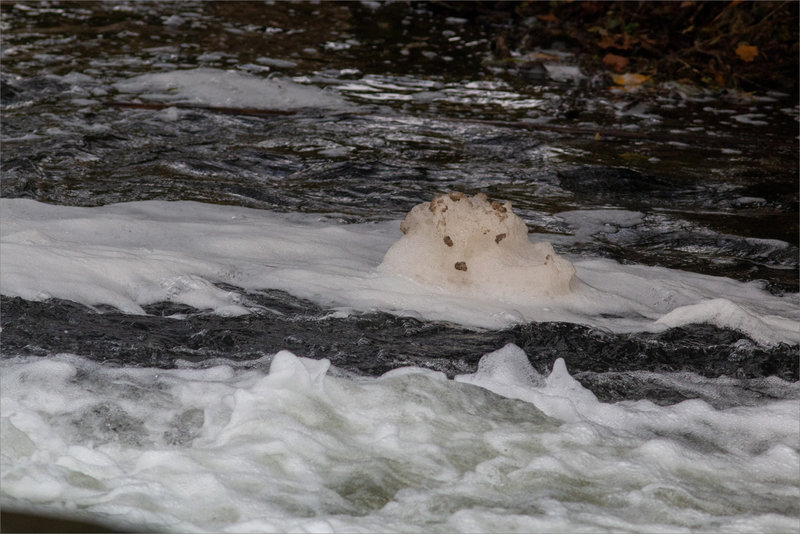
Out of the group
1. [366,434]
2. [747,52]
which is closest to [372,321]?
[366,434]

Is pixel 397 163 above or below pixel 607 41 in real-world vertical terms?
below

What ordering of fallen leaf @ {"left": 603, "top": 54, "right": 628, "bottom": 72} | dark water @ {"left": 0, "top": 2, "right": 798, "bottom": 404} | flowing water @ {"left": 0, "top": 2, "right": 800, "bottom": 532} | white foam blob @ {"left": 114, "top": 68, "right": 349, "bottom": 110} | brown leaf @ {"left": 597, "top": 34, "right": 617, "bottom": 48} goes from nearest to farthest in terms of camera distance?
flowing water @ {"left": 0, "top": 2, "right": 800, "bottom": 532} < dark water @ {"left": 0, "top": 2, "right": 798, "bottom": 404} < white foam blob @ {"left": 114, "top": 68, "right": 349, "bottom": 110} < fallen leaf @ {"left": 603, "top": 54, "right": 628, "bottom": 72} < brown leaf @ {"left": 597, "top": 34, "right": 617, "bottom": 48}

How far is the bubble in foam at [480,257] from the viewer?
10.9 feet

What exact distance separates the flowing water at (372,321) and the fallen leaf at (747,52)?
1.54m

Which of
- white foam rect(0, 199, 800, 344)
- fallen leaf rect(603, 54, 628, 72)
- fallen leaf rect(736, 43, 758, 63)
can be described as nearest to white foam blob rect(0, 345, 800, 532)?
white foam rect(0, 199, 800, 344)

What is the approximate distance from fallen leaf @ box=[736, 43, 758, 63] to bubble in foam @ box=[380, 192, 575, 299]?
5.05 m

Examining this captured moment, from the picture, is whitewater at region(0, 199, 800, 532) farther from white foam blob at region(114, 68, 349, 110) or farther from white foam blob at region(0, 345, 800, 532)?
white foam blob at region(114, 68, 349, 110)

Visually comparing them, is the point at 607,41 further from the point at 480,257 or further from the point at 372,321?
the point at 372,321

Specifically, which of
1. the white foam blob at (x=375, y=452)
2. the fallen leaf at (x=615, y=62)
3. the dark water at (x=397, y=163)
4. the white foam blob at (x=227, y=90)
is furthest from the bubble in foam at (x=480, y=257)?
the fallen leaf at (x=615, y=62)

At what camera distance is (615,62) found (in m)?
7.53

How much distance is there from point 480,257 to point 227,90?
3445 millimetres

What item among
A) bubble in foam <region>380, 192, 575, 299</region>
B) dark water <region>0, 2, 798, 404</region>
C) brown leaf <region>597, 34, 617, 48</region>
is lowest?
dark water <region>0, 2, 798, 404</region>

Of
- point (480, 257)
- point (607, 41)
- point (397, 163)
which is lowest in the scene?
point (397, 163)

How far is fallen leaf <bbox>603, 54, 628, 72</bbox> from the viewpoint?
744 cm
